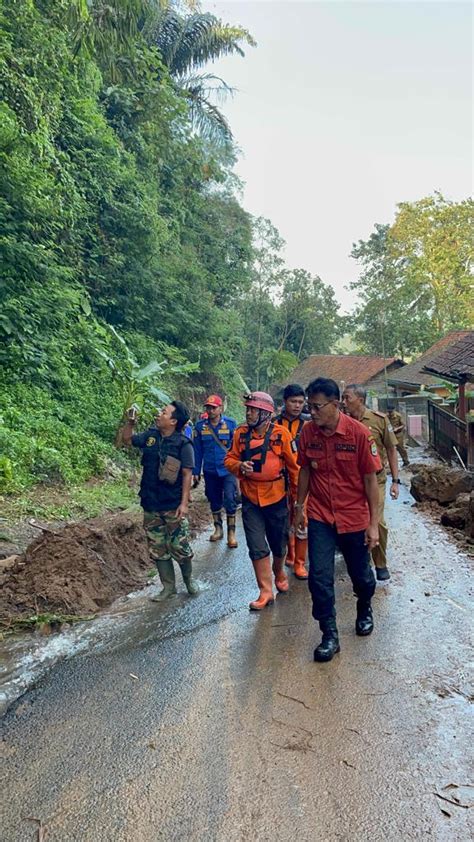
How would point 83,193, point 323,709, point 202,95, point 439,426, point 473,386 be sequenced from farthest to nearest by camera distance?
point 202,95, point 473,386, point 439,426, point 83,193, point 323,709

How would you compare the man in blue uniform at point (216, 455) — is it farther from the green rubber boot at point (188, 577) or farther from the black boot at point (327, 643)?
the black boot at point (327, 643)

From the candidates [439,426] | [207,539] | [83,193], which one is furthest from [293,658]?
[439,426]

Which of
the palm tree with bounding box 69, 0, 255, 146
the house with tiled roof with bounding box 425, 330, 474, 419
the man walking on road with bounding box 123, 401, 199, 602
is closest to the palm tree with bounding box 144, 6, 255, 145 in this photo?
the palm tree with bounding box 69, 0, 255, 146

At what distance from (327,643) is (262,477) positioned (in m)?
1.47

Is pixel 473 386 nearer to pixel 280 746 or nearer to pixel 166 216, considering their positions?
pixel 166 216

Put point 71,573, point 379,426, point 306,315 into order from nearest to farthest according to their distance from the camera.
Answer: point 71,573 < point 379,426 < point 306,315

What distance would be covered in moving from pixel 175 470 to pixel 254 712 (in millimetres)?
2248

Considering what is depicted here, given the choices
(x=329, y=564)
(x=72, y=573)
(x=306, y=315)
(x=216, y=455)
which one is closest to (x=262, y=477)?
(x=329, y=564)

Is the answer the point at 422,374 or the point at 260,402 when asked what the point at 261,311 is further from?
the point at 260,402

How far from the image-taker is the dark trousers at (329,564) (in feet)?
12.8

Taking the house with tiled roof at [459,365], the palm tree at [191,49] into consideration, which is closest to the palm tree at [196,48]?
the palm tree at [191,49]

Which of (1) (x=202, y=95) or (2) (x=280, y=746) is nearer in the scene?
(2) (x=280, y=746)

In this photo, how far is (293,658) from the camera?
3.89 meters

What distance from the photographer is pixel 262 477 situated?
190 inches
